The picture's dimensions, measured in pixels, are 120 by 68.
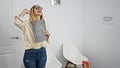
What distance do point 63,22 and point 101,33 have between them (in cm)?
80

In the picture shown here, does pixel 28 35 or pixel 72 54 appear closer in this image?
pixel 28 35

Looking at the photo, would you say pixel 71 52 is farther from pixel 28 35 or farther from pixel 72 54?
pixel 28 35

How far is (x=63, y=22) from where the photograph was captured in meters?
3.90

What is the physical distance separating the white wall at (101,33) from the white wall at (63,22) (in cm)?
14

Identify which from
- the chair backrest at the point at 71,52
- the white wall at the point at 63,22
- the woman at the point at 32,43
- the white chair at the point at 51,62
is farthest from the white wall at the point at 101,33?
the woman at the point at 32,43

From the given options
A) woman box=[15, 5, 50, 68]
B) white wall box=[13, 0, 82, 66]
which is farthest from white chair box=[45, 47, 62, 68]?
woman box=[15, 5, 50, 68]

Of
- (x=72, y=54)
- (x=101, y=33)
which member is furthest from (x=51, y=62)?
(x=101, y=33)

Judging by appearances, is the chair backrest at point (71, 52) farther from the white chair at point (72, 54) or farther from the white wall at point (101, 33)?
the white wall at point (101, 33)

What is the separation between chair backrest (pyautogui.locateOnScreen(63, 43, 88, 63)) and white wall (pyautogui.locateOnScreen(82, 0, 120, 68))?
316 millimetres

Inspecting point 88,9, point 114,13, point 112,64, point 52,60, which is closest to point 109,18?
point 114,13

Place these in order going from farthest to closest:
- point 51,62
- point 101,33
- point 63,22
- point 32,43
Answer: point 63,22
point 101,33
point 51,62
point 32,43

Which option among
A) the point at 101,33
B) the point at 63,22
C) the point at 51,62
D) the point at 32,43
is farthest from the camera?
the point at 63,22

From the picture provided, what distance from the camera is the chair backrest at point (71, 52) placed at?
3.74 metres

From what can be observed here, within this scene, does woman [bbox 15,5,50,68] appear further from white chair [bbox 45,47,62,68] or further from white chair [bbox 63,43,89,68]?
white chair [bbox 63,43,89,68]
